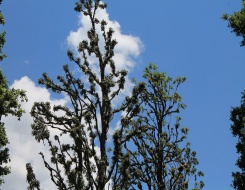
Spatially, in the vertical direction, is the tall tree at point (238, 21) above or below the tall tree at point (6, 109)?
above

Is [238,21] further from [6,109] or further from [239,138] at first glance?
[6,109]

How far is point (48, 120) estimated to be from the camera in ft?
41.9

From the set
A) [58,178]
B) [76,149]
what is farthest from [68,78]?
[58,178]

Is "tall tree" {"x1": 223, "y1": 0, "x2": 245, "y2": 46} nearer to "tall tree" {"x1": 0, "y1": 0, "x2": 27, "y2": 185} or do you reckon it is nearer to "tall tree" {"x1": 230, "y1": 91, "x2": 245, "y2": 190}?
"tall tree" {"x1": 230, "y1": 91, "x2": 245, "y2": 190}

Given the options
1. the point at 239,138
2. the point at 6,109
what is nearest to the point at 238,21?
the point at 239,138

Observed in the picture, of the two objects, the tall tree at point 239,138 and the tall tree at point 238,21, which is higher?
the tall tree at point 238,21

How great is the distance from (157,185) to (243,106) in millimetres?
6621

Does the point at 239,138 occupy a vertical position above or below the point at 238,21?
below

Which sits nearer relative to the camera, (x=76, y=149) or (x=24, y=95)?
(x=76, y=149)

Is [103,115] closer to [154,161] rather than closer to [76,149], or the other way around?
[76,149]

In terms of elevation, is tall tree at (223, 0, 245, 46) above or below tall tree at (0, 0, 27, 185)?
above

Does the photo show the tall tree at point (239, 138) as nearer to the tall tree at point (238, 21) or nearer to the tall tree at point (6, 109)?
the tall tree at point (238, 21)

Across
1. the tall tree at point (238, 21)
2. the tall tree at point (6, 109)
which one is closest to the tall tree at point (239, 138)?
the tall tree at point (238, 21)

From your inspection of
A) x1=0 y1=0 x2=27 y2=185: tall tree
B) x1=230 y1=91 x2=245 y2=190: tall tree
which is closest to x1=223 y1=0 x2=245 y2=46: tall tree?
x1=230 y1=91 x2=245 y2=190: tall tree
